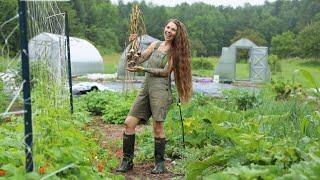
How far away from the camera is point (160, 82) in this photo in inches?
206

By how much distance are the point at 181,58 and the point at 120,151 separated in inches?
64.6

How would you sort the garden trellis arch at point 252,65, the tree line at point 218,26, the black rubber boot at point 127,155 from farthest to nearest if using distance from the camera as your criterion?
1. the tree line at point 218,26
2. the garden trellis arch at point 252,65
3. the black rubber boot at point 127,155

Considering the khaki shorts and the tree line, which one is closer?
the khaki shorts

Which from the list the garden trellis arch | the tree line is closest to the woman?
the garden trellis arch

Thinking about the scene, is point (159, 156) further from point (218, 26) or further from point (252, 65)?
point (218, 26)

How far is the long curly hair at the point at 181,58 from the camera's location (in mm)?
5168

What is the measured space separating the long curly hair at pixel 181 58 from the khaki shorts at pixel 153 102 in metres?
0.16

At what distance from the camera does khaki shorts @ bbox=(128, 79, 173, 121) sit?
518 cm

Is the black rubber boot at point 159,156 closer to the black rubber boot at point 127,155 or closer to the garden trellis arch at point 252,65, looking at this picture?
the black rubber boot at point 127,155

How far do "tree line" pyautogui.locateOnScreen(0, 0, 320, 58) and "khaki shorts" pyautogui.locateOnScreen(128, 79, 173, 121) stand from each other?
37.1m

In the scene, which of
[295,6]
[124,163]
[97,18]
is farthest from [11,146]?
[295,6]

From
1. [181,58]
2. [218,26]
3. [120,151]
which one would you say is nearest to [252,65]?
[120,151]

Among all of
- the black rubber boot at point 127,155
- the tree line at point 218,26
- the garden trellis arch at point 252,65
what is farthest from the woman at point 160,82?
the tree line at point 218,26

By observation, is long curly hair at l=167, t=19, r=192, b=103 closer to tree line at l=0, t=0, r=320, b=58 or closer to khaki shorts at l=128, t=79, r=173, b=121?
khaki shorts at l=128, t=79, r=173, b=121
